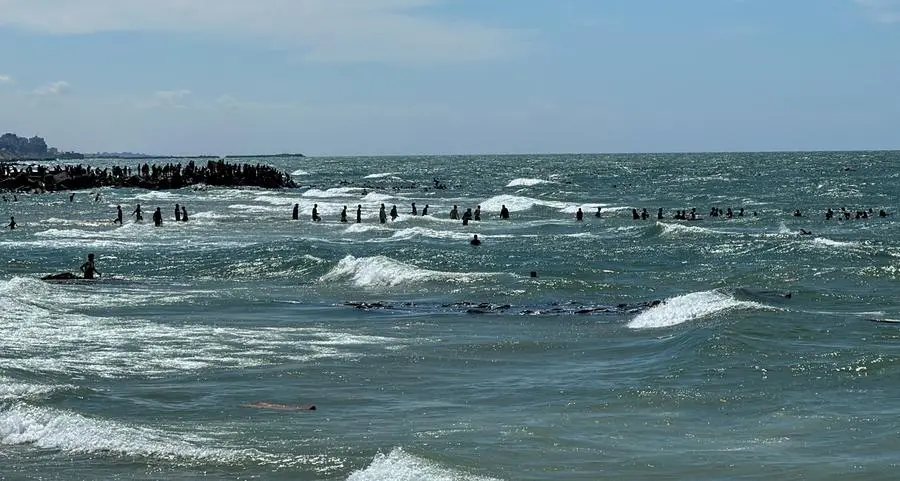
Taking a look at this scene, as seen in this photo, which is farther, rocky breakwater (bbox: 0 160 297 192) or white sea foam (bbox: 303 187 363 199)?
white sea foam (bbox: 303 187 363 199)

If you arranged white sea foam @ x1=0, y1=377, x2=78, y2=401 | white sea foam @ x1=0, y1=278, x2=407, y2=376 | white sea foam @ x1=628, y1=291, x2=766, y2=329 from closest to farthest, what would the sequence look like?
1. white sea foam @ x1=0, y1=377, x2=78, y2=401
2. white sea foam @ x1=0, y1=278, x2=407, y2=376
3. white sea foam @ x1=628, y1=291, x2=766, y2=329

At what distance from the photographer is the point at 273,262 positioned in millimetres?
40344

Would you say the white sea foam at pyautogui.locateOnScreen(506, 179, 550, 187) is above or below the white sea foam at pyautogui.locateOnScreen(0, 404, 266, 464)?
above

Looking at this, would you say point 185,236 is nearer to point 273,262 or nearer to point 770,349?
point 273,262

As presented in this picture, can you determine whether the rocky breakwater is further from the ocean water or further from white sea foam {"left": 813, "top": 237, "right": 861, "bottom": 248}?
white sea foam {"left": 813, "top": 237, "right": 861, "bottom": 248}

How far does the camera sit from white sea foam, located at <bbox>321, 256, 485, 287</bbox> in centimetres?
3575

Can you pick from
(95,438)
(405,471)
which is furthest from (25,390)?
(405,471)

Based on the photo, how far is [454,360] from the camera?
2175 centimetres

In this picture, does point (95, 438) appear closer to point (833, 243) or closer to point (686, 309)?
point (686, 309)

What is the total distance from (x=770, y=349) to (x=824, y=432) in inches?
252

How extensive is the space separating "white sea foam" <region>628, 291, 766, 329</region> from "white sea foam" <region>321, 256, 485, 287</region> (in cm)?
906

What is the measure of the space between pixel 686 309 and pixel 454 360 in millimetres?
7146

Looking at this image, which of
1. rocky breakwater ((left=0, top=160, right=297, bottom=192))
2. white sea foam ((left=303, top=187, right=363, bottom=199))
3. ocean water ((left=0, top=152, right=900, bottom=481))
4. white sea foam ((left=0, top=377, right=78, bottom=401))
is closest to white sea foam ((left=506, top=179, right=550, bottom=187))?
rocky breakwater ((left=0, top=160, right=297, bottom=192))

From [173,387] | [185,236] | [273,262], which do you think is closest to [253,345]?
[173,387]
